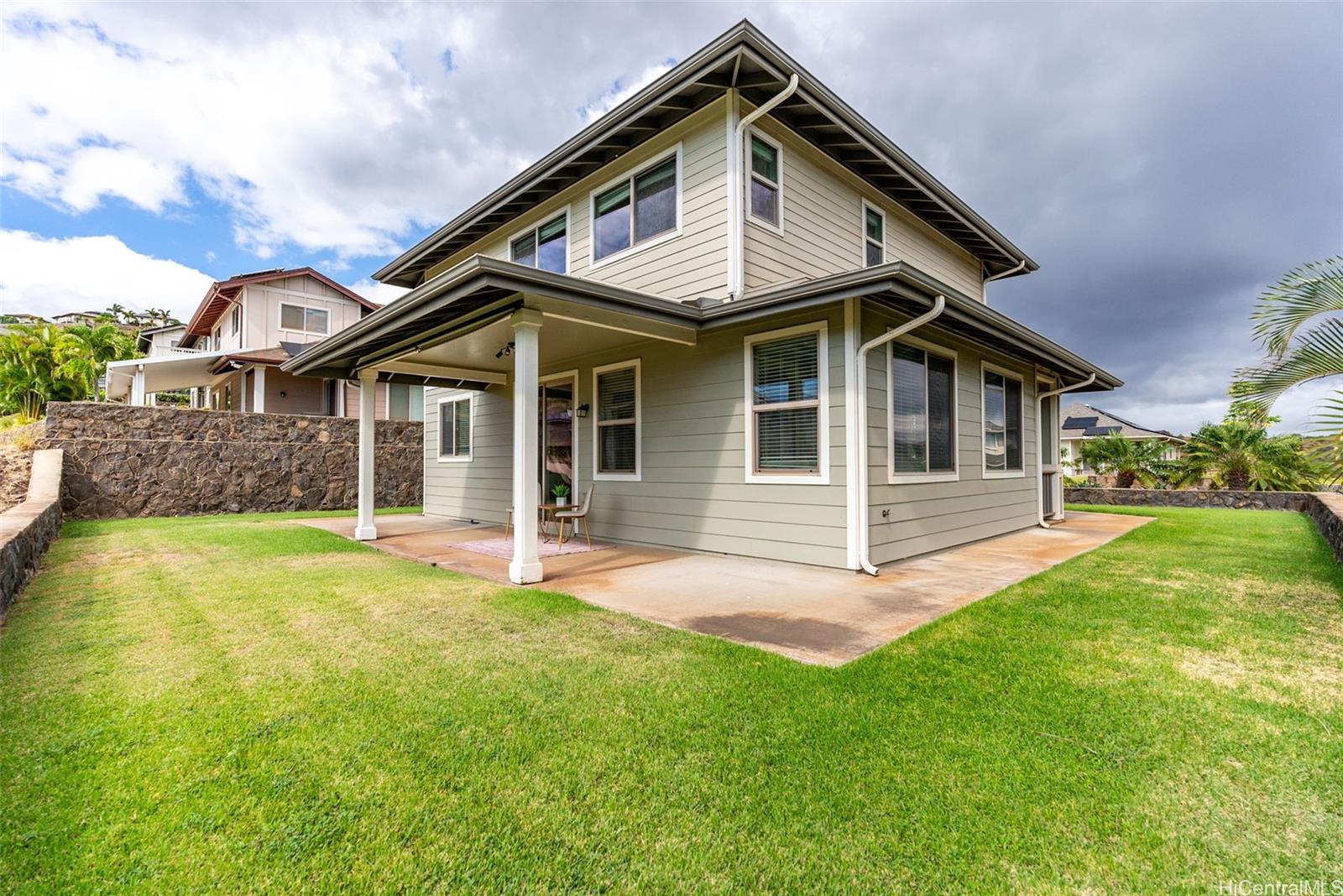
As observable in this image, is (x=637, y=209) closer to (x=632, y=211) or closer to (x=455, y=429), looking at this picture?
(x=632, y=211)

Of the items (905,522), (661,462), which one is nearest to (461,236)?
(661,462)

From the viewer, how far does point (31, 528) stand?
557 centimetres

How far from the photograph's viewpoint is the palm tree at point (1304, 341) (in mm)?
4102

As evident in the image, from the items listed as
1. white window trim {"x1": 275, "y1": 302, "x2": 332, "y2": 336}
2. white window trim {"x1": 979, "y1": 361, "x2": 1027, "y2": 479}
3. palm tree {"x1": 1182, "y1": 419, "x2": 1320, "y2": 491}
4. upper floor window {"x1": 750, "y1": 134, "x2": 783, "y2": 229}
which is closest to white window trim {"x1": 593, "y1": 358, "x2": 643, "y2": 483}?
upper floor window {"x1": 750, "y1": 134, "x2": 783, "y2": 229}

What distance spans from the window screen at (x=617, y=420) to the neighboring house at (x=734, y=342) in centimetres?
3

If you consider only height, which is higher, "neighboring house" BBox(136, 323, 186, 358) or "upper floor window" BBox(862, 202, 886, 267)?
"neighboring house" BBox(136, 323, 186, 358)

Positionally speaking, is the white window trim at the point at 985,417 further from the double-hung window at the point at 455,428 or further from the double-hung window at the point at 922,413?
the double-hung window at the point at 455,428

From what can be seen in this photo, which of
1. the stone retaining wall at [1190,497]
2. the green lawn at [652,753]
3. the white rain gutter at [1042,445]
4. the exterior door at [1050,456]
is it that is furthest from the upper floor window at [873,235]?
the stone retaining wall at [1190,497]

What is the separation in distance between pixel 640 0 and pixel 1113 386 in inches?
403

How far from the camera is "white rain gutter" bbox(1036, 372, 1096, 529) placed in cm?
974

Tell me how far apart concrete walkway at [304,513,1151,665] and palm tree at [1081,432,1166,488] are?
950cm

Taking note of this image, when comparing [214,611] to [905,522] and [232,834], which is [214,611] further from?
[905,522]

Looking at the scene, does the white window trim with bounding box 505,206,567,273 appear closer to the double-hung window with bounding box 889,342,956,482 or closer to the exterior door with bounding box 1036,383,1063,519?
the double-hung window with bounding box 889,342,956,482

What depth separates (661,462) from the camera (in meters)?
7.22
